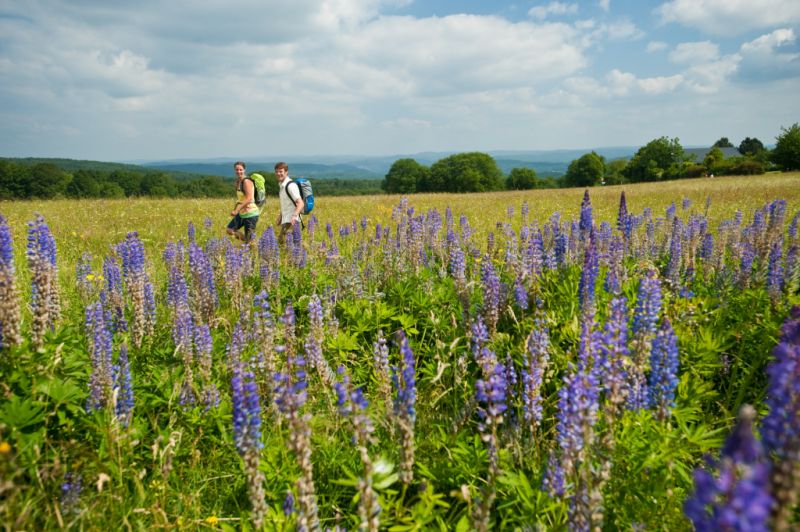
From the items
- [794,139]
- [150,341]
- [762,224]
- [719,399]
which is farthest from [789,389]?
[794,139]

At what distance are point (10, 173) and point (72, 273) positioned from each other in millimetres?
69742

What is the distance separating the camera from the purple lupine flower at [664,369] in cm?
269

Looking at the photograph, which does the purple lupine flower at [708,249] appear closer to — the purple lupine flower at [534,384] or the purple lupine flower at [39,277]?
the purple lupine flower at [534,384]

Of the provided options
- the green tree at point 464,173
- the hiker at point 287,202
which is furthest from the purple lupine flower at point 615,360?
the green tree at point 464,173

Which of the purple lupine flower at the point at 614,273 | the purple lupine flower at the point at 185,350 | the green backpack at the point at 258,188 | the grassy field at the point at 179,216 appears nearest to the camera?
the purple lupine flower at the point at 185,350

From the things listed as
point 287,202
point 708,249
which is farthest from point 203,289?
point 708,249

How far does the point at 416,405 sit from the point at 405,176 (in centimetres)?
10781

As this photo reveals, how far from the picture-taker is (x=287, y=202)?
9727mm

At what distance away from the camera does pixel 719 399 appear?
3.87 m

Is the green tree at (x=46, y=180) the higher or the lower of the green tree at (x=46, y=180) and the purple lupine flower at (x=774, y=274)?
the higher

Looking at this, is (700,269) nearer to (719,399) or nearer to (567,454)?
(719,399)

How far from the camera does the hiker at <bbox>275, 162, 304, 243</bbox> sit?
9.47 meters

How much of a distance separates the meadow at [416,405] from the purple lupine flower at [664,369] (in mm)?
15

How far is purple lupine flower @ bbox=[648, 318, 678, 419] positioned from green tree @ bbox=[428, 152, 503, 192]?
95.5 metres
